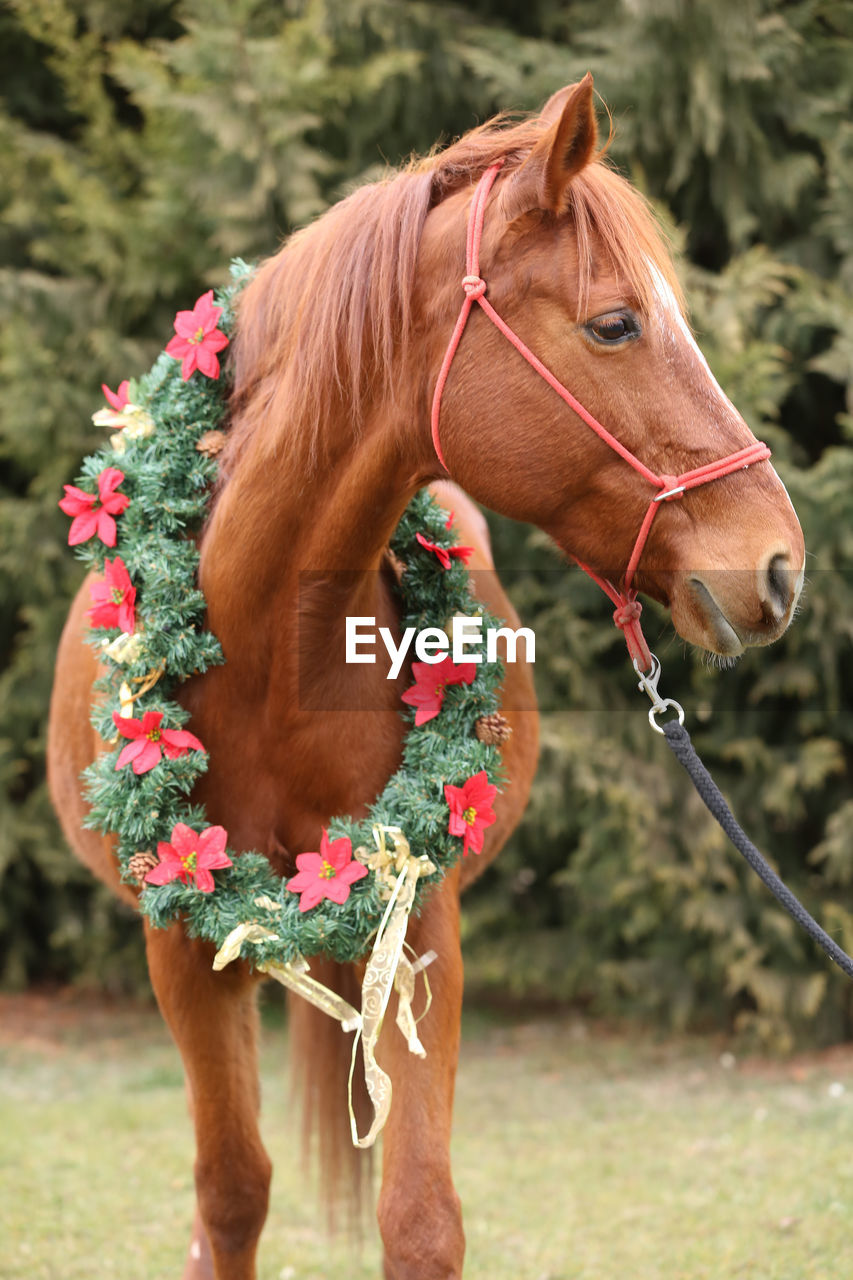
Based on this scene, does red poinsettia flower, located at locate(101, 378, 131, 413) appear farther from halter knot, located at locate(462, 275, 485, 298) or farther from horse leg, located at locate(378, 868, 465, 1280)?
horse leg, located at locate(378, 868, 465, 1280)

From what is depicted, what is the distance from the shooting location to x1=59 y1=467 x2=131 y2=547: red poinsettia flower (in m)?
2.60

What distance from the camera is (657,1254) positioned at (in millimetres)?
3730

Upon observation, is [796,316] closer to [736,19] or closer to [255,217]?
[736,19]

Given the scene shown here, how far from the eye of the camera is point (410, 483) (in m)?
2.20

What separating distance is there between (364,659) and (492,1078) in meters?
3.87

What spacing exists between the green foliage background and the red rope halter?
3.15 m

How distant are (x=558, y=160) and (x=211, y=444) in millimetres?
910

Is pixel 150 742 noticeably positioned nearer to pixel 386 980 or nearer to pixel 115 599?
pixel 115 599

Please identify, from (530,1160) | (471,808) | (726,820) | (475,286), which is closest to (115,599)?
(471,808)

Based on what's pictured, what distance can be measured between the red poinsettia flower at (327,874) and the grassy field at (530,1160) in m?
1.85

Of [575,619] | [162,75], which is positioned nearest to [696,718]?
[575,619]

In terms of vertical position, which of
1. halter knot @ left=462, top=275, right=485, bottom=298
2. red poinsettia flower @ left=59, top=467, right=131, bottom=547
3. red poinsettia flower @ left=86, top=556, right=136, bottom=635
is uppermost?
halter knot @ left=462, top=275, right=485, bottom=298

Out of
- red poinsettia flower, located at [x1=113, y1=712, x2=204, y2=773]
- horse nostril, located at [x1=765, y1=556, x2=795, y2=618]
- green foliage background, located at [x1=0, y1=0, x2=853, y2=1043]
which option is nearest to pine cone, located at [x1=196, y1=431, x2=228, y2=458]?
red poinsettia flower, located at [x1=113, y1=712, x2=204, y2=773]

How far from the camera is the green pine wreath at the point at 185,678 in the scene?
2318mm
